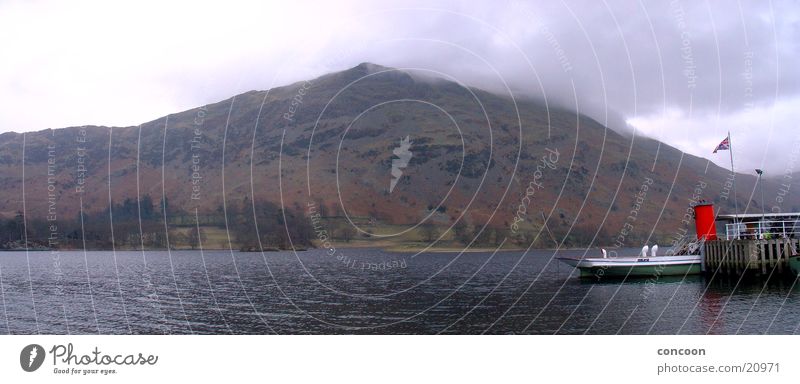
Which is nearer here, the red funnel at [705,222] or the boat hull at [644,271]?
the boat hull at [644,271]

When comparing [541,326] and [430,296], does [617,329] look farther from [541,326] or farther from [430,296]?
[430,296]

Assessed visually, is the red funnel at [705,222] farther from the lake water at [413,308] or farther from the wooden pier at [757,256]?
the lake water at [413,308]

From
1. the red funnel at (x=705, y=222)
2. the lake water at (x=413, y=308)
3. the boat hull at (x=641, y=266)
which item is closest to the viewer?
the lake water at (x=413, y=308)

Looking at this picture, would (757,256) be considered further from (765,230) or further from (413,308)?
(413,308)

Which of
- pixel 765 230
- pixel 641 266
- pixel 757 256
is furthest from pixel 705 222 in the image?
pixel 641 266

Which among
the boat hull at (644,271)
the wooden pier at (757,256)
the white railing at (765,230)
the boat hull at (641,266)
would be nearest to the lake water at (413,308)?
the boat hull at (644,271)
